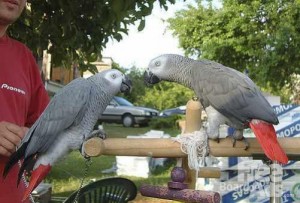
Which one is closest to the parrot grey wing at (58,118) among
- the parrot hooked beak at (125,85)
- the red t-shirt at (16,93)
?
the parrot hooked beak at (125,85)

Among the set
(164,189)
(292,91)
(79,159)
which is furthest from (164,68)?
(292,91)

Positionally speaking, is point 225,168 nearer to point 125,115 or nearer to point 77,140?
point 77,140

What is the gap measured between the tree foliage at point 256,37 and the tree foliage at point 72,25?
23.1ft

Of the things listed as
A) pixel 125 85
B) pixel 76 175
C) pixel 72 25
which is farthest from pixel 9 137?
pixel 76 175

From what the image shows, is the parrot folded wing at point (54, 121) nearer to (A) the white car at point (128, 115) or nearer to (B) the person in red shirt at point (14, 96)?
(B) the person in red shirt at point (14, 96)

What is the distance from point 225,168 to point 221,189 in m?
0.16

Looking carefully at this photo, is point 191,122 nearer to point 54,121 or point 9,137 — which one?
point 54,121

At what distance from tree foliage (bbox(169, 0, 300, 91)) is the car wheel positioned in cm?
436

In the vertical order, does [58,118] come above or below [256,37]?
below

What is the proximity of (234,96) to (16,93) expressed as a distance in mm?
699

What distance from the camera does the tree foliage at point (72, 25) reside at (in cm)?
267

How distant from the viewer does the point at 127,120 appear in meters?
14.5

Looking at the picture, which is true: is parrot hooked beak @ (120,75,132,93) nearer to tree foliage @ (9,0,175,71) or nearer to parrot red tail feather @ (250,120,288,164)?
parrot red tail feather @ (250,120,288,164)

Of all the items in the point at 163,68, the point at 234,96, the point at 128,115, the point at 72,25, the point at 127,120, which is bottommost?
the point at 234,96
